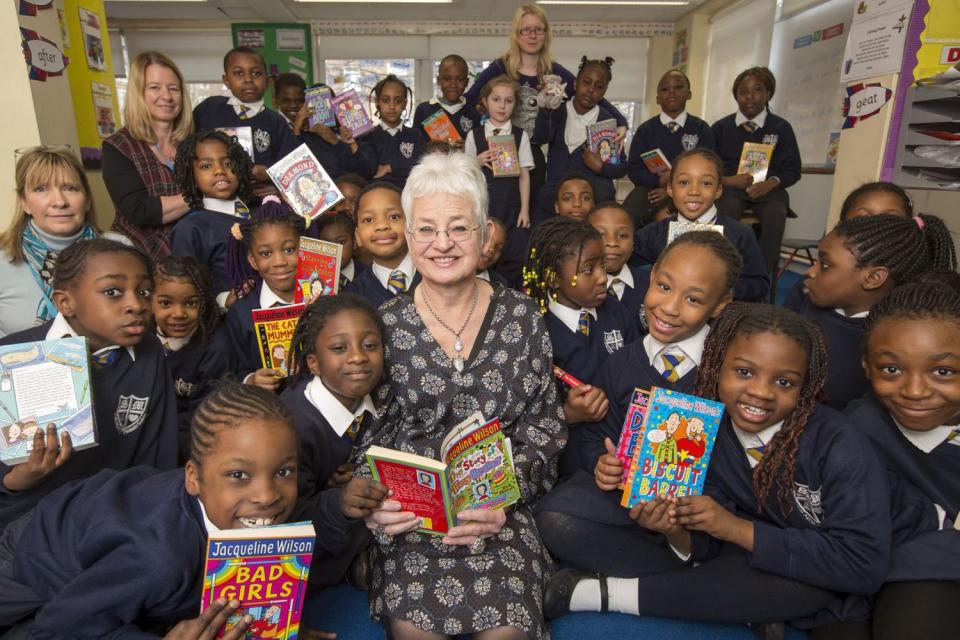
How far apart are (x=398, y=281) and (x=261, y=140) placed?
1.97 metres

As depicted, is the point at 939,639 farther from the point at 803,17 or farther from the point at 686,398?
the point at 803,17

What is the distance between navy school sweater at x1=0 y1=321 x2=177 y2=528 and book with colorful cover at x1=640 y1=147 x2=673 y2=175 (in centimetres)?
420

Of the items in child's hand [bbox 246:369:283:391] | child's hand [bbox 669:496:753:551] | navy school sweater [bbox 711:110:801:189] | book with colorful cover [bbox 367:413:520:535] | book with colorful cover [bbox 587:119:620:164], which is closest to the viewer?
book with colorful cover [bbox 367:413:520:535]

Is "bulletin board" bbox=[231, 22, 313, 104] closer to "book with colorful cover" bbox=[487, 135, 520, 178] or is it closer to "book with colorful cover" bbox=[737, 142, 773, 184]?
"book with colorful cover" bbox=[487, 135, 520, 178]

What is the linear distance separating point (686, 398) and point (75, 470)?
1.92 m

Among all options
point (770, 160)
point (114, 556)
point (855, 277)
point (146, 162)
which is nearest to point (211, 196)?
point (146, 162)

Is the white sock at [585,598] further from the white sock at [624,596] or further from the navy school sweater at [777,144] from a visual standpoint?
the navy school sweater at [777,144]

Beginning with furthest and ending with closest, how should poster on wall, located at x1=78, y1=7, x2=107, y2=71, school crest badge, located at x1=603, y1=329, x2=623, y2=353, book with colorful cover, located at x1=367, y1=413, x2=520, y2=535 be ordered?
poster on wall, located at x1=78, y1=7, x2=107, y2=71, school crest badge, located at x1=603, y1=329, x2=623, y2=353, book with colorful cover, located at x1=367, y1=413, x2=520, y2=535

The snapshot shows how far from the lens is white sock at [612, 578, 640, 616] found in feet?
6.57

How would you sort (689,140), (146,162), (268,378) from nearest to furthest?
(268,378) < (146,162) < (689,140)

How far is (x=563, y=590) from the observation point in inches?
77.3

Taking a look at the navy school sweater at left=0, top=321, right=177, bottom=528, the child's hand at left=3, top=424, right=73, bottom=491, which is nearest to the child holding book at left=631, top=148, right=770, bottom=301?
the navy school sweater at left=0, top=321, right=177, bottom=528

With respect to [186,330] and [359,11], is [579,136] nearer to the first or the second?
[186,330]

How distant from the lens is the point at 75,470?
192 centimetres
